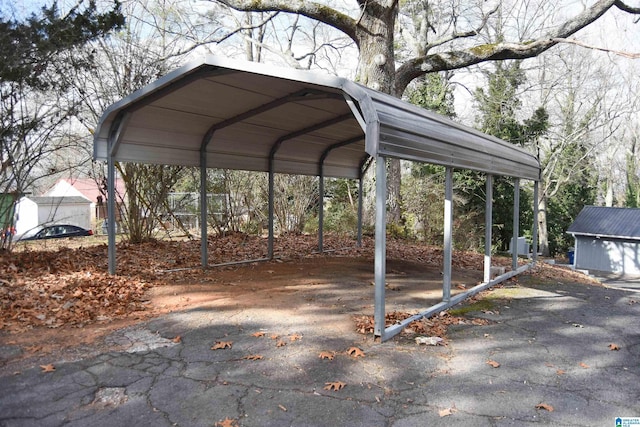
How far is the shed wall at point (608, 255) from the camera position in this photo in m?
25.7

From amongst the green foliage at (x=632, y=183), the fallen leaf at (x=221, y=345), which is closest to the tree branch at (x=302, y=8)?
the fallen leaf at (x=221, y=345)

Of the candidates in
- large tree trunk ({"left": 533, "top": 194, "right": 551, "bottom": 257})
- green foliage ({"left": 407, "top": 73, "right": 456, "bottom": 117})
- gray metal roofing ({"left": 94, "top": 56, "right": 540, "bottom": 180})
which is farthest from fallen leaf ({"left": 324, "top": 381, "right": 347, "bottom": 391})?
large tree trunk ({"left": 533, "top": 194, "right": 551, "bottom": 257})

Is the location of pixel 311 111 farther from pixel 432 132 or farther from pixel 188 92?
pixel 432 132

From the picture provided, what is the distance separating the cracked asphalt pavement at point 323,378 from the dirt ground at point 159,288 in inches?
14.7

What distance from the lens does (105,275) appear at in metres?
6.68

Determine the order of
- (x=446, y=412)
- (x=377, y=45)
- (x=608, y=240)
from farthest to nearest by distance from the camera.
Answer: (x=608, y=240)
(x=377, y=45)
(x=446, y=412)

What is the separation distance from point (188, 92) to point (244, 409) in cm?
443

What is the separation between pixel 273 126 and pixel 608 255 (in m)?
25.9

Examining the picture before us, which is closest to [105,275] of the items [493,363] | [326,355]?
[326,355]

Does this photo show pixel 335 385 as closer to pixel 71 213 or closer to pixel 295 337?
pixel 295 337

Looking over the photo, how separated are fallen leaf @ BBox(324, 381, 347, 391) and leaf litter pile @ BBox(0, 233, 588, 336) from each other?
1.32 metres

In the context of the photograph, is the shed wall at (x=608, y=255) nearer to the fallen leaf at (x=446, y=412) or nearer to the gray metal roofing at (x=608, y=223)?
the gray metal roofing at (x=608, y=223)

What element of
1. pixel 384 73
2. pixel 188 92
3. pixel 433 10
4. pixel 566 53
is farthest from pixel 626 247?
pixel 188 92

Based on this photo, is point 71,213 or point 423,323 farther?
point 71,213
